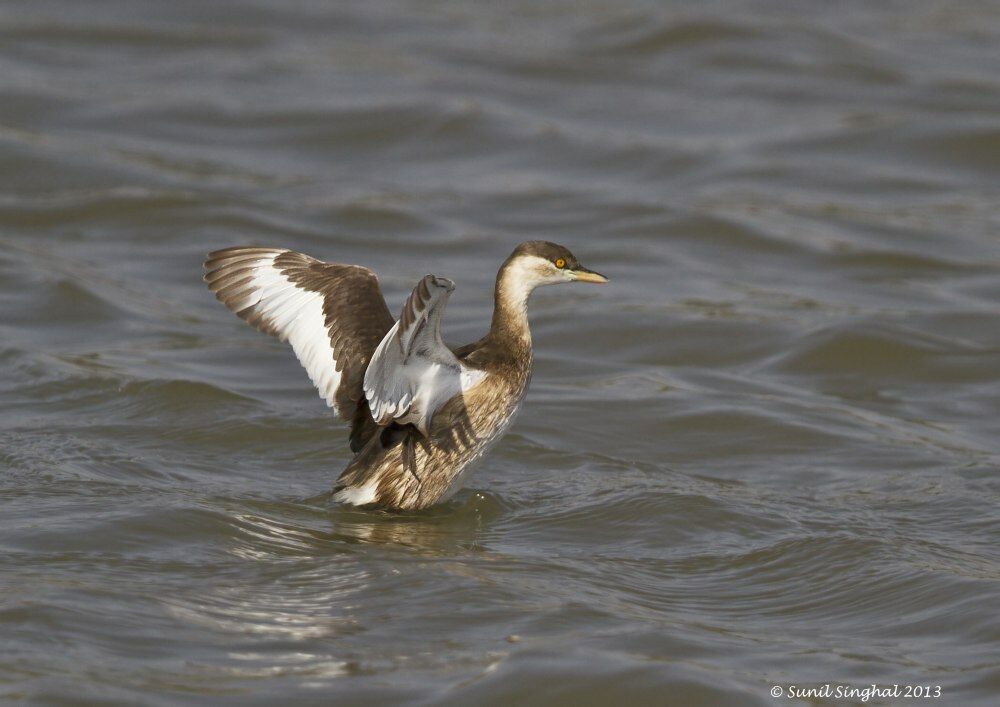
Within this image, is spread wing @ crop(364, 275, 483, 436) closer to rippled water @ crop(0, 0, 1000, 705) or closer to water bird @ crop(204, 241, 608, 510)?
water bird @ crop(204, 241, 608, 510)

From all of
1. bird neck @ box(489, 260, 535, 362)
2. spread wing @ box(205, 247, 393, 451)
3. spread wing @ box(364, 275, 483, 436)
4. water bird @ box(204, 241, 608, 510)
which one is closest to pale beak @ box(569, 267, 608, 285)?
water bird @ box(204, 241, 608, 510)

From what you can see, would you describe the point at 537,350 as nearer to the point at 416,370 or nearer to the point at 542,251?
the point at 542,251

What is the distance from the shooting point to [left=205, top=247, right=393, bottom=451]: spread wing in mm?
7512

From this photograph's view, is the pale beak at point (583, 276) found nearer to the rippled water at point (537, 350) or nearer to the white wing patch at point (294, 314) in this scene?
the rippled water at point (537, 350)

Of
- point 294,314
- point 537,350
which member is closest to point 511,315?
point 294,314

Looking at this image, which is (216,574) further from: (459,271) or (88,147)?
(88,147)

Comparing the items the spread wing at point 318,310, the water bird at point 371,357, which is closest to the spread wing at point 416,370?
the water bird at point 371,357

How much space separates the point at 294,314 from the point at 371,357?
595 millimetres

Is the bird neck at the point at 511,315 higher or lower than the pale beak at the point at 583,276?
lower

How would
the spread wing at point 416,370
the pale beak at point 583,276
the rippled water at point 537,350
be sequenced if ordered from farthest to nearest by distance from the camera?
1. the pale beak at point 583,276
2. the spread wing at point 416,370
3. the rippled water at point 537,350

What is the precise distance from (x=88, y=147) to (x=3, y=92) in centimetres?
160

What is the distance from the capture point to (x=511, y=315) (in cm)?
798

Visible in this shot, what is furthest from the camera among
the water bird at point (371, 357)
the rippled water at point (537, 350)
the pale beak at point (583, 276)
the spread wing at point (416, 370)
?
the pale beak at point (583, 276)

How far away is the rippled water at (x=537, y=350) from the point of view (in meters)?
6.23
